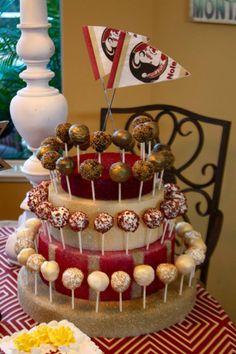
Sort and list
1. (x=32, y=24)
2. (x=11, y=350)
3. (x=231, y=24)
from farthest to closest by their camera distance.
Answer: (x=231, y=24) → (x=32, y=24) → (x=11, y=350)

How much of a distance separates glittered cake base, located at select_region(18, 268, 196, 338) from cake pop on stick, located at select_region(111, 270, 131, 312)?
6 cm

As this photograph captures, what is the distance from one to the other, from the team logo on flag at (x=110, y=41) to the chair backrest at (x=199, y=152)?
462 millimetres

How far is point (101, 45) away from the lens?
1.10 metres

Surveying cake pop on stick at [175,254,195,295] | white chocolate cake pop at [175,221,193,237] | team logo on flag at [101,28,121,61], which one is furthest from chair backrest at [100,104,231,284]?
team logo on flag at [101,28,121,61]

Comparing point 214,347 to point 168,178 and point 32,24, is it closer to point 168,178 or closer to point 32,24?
point 168,178

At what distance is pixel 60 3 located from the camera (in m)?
1.96

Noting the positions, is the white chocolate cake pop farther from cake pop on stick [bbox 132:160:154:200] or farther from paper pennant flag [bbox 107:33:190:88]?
paper pennant flag [bbox 107:33:190:88]

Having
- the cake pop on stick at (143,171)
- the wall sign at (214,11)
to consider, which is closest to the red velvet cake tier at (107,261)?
the cake pop on stick at (143,171)

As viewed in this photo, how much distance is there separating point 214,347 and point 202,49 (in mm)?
1117

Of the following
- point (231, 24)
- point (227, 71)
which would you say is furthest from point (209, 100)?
point (231, 24)

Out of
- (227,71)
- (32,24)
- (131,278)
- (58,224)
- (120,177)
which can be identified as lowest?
(131,278)

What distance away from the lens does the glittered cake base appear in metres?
1.01

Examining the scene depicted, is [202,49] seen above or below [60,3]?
below

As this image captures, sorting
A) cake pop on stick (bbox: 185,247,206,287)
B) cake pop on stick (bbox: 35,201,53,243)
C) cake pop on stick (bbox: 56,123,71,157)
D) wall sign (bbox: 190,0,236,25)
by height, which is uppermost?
→ wall sign (bbox: 190,0,236,25)
